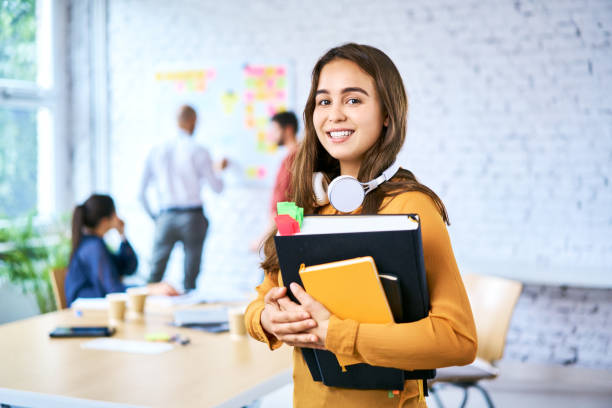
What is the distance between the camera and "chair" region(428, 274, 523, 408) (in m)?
2.66

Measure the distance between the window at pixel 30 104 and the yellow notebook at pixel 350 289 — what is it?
449 centimetres

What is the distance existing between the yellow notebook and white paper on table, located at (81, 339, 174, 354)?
1.03 m

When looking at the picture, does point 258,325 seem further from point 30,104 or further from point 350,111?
point 30,104

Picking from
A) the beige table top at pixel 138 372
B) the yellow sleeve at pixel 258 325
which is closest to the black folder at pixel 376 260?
the yellow sleeve at pixel 258 325

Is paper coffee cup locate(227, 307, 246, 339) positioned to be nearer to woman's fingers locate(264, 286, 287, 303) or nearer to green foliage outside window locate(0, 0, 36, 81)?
woman's fingers locate(264, 286, 287, 303)

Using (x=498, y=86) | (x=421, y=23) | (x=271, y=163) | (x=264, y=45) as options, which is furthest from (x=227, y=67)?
(x=498, y=86)

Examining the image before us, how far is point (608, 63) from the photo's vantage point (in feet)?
13.3

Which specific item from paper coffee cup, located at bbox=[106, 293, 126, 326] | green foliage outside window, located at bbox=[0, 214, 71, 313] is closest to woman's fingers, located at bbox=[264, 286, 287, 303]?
paper coffee cup, located at bbox=[106, 293, 126, 326]

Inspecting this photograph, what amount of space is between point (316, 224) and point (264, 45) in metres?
4.11

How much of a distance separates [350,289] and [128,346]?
119 cm

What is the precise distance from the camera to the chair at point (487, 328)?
2664mm

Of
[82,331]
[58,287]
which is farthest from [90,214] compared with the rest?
[82,331]

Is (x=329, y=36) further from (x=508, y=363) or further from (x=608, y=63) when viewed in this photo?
(x=508, y=363)

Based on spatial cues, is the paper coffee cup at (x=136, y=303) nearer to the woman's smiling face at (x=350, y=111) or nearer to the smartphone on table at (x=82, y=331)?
the smartphone on table at (x=82, y=331)
